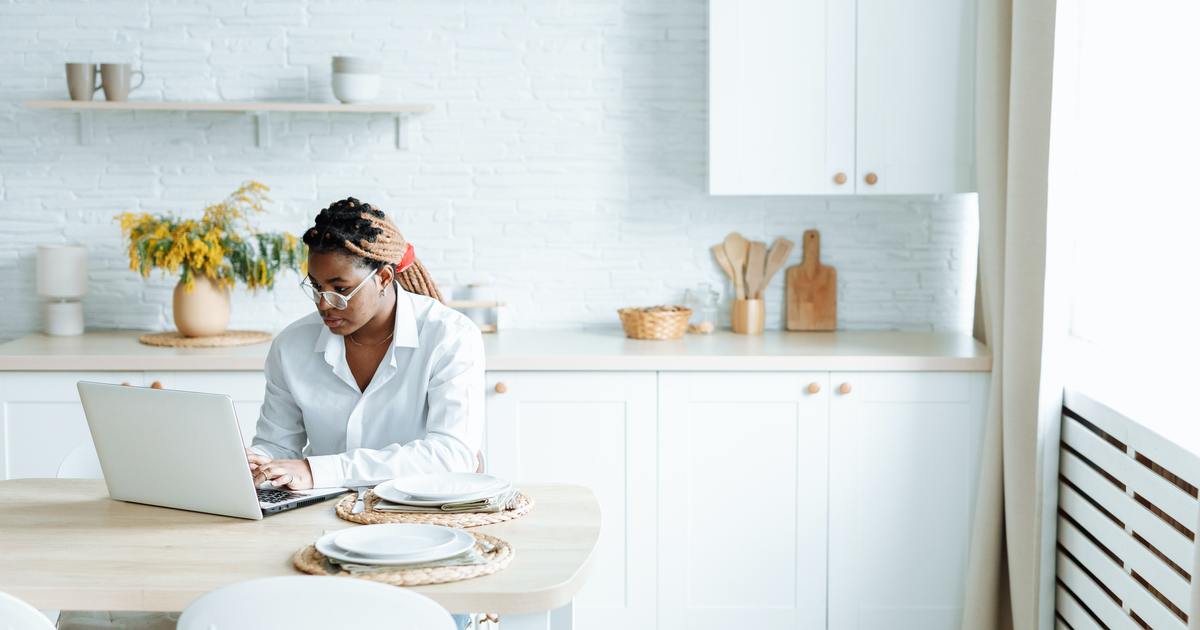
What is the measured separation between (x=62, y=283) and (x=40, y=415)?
55cm

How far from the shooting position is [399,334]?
2.41 m

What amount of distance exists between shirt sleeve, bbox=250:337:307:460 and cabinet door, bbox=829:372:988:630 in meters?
1.54

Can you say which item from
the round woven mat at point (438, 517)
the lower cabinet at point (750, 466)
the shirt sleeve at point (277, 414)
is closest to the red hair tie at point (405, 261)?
the shirt sleeve at point (277, 414)

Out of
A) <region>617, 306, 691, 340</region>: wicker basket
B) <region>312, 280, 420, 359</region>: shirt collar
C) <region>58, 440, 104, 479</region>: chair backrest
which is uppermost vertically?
<region>312, 280, 420, 359</region>: shirt collar

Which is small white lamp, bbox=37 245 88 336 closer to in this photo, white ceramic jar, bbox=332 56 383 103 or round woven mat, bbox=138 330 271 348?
round woven mat, bbox=138 330 271 348

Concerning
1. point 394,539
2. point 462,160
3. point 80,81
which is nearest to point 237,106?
point 80,81

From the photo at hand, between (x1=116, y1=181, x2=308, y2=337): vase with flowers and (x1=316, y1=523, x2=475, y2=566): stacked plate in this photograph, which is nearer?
(x1=316, y1=523, x2=475, y2=566): stacked plate

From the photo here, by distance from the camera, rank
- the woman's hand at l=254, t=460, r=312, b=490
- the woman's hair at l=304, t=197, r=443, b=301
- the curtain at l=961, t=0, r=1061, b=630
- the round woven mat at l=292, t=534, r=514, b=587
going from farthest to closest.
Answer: the curtain at l=961, t=0, r=1061, b=630, the woman's hair at l=304, t=197, r=443, b=301, the woman's hand at l=254, t=460, r=312, b=490, the round woven mat at l=292, t=534, r=514, b=587

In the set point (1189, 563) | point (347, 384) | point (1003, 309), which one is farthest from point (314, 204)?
point (1189, 563)

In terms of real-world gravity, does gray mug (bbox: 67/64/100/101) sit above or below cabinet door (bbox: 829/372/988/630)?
above

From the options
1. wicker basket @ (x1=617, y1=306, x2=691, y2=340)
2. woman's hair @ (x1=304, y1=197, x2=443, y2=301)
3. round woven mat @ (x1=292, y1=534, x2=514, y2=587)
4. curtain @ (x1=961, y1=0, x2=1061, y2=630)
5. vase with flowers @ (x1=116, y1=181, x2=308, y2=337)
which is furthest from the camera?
wicker basket @ (x1=617, y1=306, x2=691, y2=340)

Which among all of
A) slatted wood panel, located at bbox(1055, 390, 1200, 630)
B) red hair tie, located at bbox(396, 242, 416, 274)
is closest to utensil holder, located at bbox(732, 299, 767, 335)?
slatted wood panel, located at bbox(1055, 390, 1200, 630)

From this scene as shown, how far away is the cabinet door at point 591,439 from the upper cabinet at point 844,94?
773 millimetres

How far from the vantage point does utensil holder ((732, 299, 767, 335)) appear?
3752 millimetres
